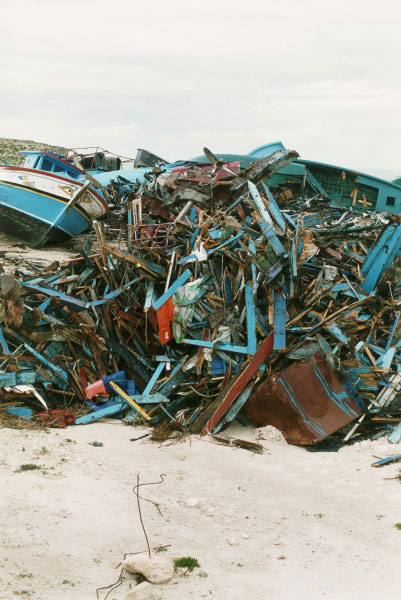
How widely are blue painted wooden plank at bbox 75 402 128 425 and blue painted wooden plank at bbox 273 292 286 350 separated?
254 cm

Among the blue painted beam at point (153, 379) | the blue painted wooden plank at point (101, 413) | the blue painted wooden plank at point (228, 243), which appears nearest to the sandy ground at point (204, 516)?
the blue painted wooden plank at point (101, 413)

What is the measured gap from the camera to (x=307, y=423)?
9109mm

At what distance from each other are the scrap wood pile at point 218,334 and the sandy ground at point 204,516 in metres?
0.57

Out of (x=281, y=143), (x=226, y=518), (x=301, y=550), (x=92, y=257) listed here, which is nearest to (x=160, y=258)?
(x=92, y=257)

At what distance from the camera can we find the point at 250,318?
986cm

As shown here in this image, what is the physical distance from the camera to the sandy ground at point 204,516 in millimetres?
5871

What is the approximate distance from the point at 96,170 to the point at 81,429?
2016cm

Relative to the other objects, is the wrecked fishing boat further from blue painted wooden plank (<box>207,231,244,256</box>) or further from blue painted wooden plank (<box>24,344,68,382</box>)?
blue painted wooden plank (<box>24,344,68,382</box>)

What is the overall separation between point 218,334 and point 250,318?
0.58m

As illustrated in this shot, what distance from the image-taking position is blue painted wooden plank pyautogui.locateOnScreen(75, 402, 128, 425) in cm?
959

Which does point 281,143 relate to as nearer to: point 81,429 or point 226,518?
point 81,429

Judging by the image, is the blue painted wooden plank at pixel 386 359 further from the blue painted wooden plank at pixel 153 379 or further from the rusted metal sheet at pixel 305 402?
the blue painted wooden plank at pixel 153 379

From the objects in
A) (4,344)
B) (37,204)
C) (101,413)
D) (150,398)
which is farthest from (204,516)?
(37,204)

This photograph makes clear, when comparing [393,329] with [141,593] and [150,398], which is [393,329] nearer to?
[150,398]
